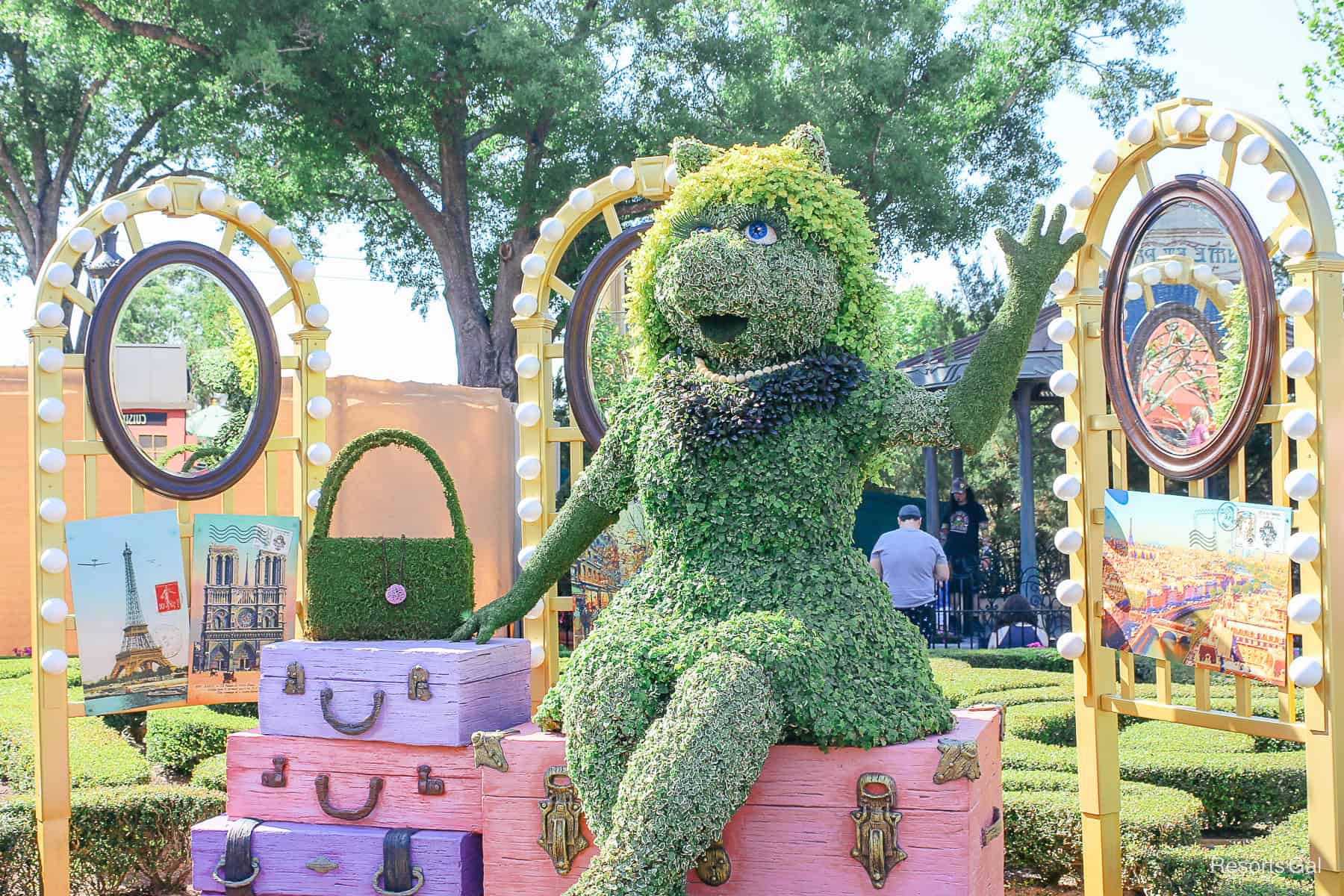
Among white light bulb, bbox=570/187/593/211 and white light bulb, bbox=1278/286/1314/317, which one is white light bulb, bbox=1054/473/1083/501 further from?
white light bulb, bbox=570/187/593/211

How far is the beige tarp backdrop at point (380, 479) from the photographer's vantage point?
961 centimetres

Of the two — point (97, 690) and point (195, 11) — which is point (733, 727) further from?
point (195, 11)

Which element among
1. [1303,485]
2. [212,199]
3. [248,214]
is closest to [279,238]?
[248,214]

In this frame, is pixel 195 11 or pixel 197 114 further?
pixel 197 114

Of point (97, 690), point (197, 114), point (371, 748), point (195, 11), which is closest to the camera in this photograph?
point (371, 748)

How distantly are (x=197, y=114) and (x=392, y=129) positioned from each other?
6.53 ft

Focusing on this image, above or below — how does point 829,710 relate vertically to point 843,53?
below

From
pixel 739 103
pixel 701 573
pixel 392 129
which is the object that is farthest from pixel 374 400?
pixel 701 573

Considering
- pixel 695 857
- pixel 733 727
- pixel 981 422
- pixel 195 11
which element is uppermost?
pixel 195 11

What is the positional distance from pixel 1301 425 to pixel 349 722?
2.92 meters

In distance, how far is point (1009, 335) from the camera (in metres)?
3.30

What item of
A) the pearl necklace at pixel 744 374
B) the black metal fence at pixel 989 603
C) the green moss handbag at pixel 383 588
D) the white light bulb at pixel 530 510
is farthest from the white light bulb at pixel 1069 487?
the black metal fence at pixel 989 603

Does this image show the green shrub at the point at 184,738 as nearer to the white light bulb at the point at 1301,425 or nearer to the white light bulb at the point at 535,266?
the white light bulb at the point at 535,266

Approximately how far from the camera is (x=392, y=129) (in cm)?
1253
